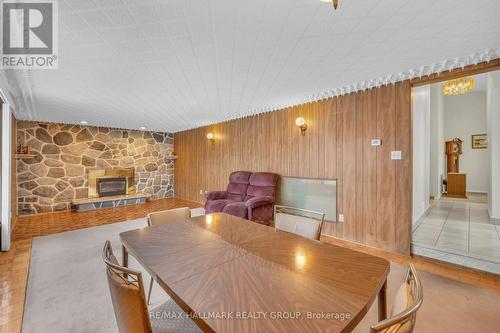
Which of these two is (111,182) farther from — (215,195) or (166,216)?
Answer: (166,216)

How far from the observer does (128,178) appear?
649cm

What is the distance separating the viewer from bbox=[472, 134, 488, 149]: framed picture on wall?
21.2 feet

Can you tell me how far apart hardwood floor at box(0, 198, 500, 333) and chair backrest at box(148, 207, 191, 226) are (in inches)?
46.1

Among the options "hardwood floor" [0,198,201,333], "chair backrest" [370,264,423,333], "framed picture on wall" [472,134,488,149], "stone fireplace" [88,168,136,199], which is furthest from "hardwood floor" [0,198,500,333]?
"framed picture on wall" [472,134,488,149]

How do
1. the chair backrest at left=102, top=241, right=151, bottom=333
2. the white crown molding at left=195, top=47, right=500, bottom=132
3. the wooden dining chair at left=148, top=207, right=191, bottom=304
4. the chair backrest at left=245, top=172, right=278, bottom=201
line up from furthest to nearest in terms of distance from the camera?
the chair backrest at left=245, top=172, right=278, bottom=201
the white crown molding at left=195, top=47, right=500, bottom=132
the wooden dining chair at left=148, top=207, right=191, bottom=304
the chair backrest at left=102, top=241, right=151, bottom=333

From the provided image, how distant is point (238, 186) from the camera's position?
4609 millimetres

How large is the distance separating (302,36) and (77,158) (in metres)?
6.35

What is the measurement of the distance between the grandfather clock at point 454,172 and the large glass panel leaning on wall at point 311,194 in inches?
201

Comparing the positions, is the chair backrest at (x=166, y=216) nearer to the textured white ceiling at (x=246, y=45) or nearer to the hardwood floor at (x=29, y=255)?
the hardwood floor at (x=29, y=255)

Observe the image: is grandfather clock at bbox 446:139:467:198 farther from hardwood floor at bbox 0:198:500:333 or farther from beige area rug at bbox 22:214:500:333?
beige area rug at bbox 22:214:500:333

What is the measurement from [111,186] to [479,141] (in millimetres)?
10975

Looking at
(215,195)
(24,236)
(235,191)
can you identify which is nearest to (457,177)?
(235,191)

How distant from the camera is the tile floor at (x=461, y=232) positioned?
8.47ft

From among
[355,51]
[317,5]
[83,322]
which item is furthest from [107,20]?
[83,322]
